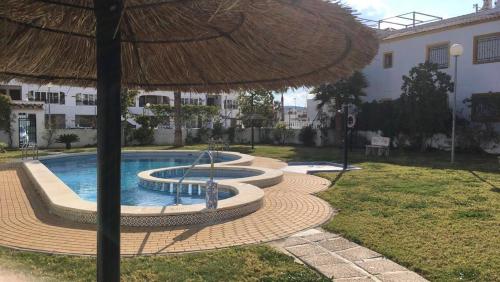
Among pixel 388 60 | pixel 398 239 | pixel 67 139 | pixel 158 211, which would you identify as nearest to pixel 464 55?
pixel 388 60

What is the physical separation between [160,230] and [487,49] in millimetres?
18606

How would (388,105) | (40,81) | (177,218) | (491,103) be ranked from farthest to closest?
(388,105) → (491,103) → (177,218) → (40,81)

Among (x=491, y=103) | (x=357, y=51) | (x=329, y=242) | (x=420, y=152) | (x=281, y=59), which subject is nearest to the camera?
(x=357, y=51)

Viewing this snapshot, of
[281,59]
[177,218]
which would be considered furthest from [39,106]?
[281,59]

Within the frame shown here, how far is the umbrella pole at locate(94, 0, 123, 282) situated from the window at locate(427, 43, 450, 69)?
70.5 ft

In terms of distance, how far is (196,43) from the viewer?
321 cm

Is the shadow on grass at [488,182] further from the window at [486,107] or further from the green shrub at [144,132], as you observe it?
the green shrub at [144,132]

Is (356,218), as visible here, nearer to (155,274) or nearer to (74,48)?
(155,274)

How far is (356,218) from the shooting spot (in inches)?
277

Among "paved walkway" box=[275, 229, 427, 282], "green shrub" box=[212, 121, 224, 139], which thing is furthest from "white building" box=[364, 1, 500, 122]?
"paved walkway" box=[275, 229, 427, 282]

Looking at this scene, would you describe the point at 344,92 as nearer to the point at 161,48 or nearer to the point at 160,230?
the point at 160,230

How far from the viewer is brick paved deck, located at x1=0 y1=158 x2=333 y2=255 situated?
5.73m

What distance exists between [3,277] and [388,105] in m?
20.7

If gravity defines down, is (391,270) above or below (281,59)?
below
